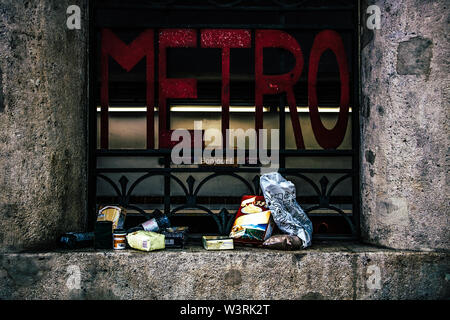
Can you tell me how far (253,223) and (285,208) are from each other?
0.91ft

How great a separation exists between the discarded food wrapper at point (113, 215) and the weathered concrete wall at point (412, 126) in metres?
2.02

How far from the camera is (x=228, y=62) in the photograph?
3.47 m

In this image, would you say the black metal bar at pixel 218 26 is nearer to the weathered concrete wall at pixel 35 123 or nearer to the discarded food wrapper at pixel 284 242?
the weathered concrete wall at pixel 35 123

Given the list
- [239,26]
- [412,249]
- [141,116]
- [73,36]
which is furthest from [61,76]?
[141,116]

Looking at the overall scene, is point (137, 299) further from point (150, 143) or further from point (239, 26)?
point (239, 26)

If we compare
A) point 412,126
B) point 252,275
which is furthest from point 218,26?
point 252,275

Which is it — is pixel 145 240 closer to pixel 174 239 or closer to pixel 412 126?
pixel 174 239

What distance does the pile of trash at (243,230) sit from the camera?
296 centimetres

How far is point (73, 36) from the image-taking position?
3.15 m

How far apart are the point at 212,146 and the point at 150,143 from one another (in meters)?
0.53

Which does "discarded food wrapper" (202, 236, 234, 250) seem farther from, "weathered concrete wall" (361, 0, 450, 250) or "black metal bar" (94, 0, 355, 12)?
"black metal bar" (94, 0, 355, 12)

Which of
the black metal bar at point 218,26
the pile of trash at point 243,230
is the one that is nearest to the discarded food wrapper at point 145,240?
the pile of trash at point 243,230

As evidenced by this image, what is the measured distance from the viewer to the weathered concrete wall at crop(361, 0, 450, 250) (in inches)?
114

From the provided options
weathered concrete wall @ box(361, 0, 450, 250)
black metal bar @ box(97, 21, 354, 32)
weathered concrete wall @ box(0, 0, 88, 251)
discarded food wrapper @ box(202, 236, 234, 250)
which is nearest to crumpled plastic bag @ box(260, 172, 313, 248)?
discarded food wrapper @ box(202, 236, 234, 250)
